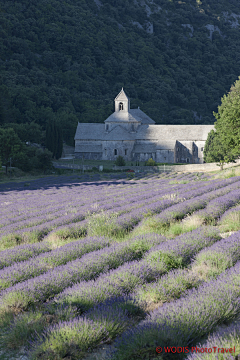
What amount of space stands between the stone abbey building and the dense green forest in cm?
1299

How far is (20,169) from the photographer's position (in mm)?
62250

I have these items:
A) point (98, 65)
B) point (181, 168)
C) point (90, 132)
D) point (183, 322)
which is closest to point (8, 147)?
point (90, 132)

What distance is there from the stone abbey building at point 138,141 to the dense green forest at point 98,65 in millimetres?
12990

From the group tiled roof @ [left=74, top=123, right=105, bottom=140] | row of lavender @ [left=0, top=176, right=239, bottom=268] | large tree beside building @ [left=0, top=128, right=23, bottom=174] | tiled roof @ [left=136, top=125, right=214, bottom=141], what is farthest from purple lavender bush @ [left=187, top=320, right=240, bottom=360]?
tiled roof @ [left=74, top=123, right=105, bottom=140]

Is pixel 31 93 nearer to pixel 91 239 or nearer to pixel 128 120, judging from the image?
pixel 128 120

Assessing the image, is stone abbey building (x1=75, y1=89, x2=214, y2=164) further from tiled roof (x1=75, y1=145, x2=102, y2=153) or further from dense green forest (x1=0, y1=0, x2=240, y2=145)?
dense green forest (x1=0, y1=0, x2=240, y2=145)

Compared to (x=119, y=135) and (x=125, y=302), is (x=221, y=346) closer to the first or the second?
(x=125, y=302)

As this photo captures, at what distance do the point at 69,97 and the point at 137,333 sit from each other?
12633 cm

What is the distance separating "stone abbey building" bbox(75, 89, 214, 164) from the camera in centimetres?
7950

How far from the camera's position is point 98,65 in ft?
511

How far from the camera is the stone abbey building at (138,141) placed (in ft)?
261

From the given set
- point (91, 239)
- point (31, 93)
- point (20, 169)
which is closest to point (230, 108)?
point (91, 239)

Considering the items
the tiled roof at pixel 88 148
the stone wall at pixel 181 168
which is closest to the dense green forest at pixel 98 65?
the tiled roof at pixel 88 148

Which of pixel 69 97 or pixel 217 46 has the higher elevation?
pixel 217 46
